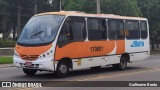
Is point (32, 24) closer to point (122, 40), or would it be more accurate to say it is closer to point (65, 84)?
point (65, 84)

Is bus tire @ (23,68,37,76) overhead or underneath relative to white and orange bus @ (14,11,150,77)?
underneath

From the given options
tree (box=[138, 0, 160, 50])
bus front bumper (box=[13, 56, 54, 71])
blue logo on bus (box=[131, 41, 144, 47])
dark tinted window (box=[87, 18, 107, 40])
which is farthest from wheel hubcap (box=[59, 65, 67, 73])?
tree (box=[138, 0, 160, 50])

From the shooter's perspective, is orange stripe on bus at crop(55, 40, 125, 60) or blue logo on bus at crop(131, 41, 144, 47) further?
blue logo on bus at crop(131, 41, 144, 47)

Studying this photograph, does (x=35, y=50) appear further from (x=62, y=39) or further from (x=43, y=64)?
(x=62, y=39)

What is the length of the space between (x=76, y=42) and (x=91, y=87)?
455 centimetres

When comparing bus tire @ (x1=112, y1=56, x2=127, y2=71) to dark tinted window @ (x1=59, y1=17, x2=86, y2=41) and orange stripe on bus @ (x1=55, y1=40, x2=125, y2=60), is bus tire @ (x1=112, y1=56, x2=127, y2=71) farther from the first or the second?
dark tinted window @ (x1=59, y1=17, x2=86, y2=41)

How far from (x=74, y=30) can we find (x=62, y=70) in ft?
6.57

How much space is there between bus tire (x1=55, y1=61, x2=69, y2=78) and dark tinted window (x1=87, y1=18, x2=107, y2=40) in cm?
237

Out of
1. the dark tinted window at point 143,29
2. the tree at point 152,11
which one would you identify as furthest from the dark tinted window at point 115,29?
the tree at point 152,11

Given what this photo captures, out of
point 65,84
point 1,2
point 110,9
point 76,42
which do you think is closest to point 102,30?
point 76,42

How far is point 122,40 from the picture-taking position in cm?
2219

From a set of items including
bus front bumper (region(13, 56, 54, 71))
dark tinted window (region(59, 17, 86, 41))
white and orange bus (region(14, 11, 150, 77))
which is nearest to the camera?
bus front bumper (region(13, 56, 54, 71))

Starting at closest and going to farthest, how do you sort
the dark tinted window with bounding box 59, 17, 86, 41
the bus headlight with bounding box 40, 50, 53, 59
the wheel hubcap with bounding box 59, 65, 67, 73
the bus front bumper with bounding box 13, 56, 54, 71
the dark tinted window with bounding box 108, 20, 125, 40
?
the bus front bumper with bounding box 13, 56, 54, 71, the bus headlight with bounding box 40, 50, 53, 59, the wheel hubcap with bounding box 59, 65, 67, 73, the dark tinted window with bounding box 59, 17, 86, 41, the dark tinted window with bounding box 108, 20, 125, 40

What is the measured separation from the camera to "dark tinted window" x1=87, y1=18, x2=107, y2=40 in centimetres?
1948
